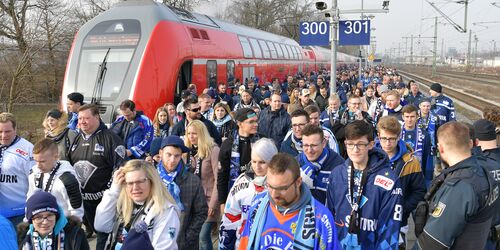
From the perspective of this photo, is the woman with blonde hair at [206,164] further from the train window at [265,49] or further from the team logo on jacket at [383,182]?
the train window at [265,49]

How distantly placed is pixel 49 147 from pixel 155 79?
582cm

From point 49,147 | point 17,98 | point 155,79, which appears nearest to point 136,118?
point 49,147

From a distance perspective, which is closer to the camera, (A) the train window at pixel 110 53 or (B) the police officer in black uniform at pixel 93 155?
(B) the police officer in black uniform at pixel 93 155

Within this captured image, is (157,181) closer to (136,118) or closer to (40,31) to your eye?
(136,118)

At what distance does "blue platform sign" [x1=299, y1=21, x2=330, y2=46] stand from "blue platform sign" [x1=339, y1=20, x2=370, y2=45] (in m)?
0.30

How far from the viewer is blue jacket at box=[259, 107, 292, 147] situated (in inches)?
270

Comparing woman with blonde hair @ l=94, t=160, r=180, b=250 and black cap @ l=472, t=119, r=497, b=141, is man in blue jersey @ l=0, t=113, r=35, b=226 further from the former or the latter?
black cap @ l=472, t=119, r=497, b=141

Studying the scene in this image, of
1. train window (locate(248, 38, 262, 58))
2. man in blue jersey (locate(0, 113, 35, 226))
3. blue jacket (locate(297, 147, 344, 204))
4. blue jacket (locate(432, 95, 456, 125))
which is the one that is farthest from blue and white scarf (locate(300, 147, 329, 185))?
train window (locate(248, 38, 262, 58))

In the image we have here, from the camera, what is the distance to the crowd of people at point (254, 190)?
2.56m

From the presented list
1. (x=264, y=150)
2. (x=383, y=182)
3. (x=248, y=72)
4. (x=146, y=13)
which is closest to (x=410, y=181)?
(x=383, y=182)

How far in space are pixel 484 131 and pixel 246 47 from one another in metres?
12.4

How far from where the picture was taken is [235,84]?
1363 centimetres

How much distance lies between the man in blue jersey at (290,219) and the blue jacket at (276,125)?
4.30m

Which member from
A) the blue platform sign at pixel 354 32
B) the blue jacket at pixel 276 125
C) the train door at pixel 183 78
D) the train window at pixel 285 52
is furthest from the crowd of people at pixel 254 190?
the train window at pixel 285 52
